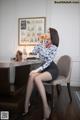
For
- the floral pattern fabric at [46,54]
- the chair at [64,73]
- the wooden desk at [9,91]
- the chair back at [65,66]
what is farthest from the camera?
the chair back at [65,66]

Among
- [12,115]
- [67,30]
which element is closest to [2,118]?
[12,115]

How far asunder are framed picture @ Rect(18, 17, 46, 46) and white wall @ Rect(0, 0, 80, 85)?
0.10m

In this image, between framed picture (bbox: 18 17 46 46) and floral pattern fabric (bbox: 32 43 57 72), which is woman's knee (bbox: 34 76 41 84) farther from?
framed picture (bbox: 18 17 46 46)

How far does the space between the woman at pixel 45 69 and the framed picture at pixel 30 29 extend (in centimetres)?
262

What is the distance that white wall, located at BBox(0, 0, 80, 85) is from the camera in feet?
19.1

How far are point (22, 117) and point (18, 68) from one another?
2.66 feet

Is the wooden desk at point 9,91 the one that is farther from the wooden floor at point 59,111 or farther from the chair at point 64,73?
the chair at point 64,73

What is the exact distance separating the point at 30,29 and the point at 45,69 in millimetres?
2966

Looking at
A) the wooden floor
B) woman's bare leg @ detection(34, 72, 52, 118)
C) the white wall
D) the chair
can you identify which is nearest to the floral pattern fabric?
woman's bare leg @ detection(34, 72, 52, 118)

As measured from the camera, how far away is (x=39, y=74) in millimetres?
3078

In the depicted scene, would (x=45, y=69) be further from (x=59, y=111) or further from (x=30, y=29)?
(x=30, y=29)

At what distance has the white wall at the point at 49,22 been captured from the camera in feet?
19.1

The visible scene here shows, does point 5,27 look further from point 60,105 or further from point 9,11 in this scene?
point 60,105

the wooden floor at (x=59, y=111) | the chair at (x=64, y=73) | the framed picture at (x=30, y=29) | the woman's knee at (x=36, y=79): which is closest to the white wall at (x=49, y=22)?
the framed picture at (x=30, y=29)
